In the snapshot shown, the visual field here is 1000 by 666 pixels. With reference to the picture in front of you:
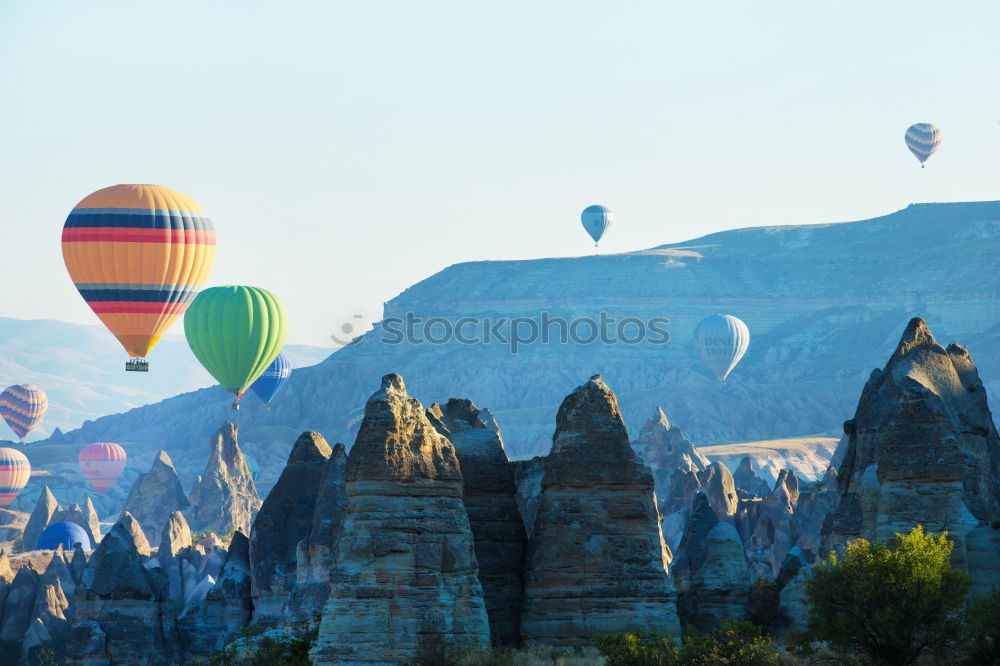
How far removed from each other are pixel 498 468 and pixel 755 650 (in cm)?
663

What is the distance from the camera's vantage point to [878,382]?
36.3 meters

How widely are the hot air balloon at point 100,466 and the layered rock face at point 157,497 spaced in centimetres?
4324

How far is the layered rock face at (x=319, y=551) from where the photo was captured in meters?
41.6

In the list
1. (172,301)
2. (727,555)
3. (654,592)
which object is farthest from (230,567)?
(172,301)

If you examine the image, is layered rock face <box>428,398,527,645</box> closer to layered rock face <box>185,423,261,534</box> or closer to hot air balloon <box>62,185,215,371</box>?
hot air balloon <box>62,185,215,371</box>

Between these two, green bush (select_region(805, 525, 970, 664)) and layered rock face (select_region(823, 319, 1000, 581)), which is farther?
layered rock face (select_region(823, 319, 1000, 581))

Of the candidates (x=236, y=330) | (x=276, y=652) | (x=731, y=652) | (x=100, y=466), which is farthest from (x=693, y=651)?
(x=100, y=466)

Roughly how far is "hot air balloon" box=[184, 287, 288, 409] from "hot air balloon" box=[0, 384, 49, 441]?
7975 centimetres

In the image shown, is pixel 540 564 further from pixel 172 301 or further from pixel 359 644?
pixel 172 301

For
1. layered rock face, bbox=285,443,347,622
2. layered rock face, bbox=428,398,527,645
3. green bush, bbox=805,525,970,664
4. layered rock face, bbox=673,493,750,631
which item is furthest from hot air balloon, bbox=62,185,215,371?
green bush, bbox=805,525,970,664

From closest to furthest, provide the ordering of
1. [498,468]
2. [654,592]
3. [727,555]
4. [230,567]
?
[654,592]
[498,468]
[727,555]
[230,567]

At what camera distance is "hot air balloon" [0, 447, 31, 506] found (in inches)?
5650

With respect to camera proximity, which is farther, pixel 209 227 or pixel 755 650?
pixel 209 227

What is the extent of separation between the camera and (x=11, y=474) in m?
144
